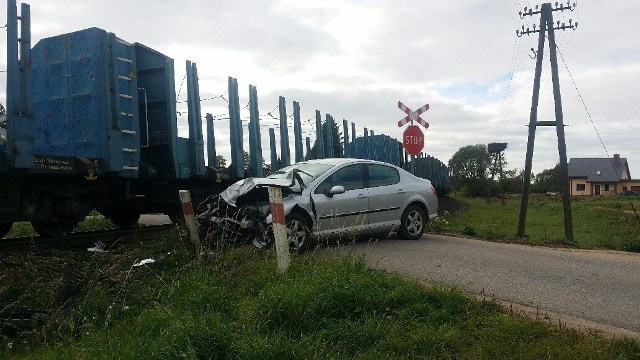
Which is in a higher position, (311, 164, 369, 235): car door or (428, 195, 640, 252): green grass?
(311, 164, 369, 235): car door

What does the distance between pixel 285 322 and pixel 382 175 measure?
18.4 feet

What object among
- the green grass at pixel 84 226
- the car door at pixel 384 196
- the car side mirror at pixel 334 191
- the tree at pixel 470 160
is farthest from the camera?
the tree at pixel 470 160

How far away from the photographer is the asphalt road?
5.53 meters

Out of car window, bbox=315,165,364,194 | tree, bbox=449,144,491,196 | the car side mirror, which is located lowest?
the car side mirror

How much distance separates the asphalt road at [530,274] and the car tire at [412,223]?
0.35 meters

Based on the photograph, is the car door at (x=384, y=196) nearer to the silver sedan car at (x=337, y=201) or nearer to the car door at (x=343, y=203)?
the silver sedan car at (x=337, y=201)

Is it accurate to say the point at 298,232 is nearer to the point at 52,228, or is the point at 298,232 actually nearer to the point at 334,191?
the point at 334,191

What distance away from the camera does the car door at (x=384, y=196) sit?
948 cm

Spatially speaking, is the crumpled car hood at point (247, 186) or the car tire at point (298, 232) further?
the crumpled car hood at point (247, 186)

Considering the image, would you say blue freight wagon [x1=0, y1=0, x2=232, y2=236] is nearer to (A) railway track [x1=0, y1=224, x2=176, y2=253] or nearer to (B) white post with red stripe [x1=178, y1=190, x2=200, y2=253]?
(A) railway track [x1=0, y1=224, x2=176, y2=253]

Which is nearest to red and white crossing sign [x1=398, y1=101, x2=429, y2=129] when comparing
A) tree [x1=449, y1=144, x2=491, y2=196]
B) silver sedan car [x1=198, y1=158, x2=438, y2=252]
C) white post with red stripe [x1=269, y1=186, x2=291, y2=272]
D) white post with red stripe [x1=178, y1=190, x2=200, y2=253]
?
silver sedan car [x1=198, y1=158, x2=438, y2=252]

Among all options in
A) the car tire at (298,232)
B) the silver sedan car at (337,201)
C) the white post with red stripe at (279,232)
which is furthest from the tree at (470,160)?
the white post with red stripe at (279,232)

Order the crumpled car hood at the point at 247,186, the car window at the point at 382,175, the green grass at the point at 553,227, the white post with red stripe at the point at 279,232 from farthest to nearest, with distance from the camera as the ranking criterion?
the green grass at the point at 553,227
the car window at the point at 382,175
the crumpled car hood at the point at 247,186
the white post with red stripe at the point at 279,232

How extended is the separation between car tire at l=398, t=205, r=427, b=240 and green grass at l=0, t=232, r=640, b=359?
4.03 meters
